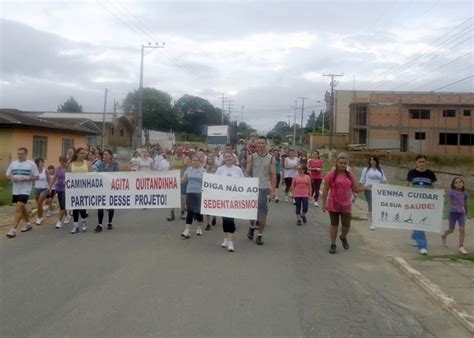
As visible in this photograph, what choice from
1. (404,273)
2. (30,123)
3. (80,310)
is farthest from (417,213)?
(30,123)

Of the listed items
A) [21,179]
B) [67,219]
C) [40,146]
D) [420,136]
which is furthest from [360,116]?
[21,179]

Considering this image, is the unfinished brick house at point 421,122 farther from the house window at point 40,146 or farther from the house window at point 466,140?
the house window at point 40,146

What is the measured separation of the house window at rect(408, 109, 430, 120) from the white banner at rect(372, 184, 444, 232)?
52660 millimetres

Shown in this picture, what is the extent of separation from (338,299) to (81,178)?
6779 millimetres

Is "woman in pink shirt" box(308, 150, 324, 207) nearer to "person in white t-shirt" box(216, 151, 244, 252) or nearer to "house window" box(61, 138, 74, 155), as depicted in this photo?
"person in white t-shirt" box(216, 151, 244, 252)

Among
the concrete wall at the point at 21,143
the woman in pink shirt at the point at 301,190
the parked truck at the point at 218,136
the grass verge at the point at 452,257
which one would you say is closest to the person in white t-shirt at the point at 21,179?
the woman in pink shirt at the point at 301,190

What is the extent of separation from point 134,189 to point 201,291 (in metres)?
5.41

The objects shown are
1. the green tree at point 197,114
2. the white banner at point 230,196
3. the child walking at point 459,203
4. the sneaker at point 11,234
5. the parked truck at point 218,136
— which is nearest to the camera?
the child walking at point 459,203

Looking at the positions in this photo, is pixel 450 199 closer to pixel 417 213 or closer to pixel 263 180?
pixel 417 213

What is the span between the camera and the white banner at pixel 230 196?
31.3 ft

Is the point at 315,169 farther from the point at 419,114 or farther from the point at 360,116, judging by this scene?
the point at 360,116

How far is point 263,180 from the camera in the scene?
32.1 ft

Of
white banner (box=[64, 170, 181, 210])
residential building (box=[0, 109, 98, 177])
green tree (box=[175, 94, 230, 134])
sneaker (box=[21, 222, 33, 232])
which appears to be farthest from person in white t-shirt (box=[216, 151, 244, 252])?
green tree (box=[175, 94, 230, 134])

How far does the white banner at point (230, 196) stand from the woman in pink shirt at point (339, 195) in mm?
1345
